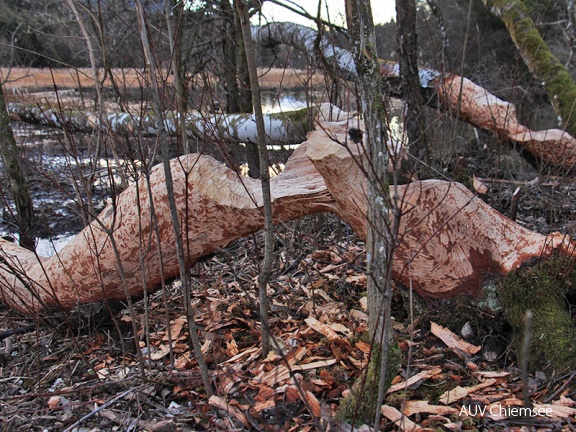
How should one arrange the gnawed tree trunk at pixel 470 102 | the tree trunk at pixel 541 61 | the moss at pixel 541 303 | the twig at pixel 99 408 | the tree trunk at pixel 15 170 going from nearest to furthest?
the twig at pixel 99 408, the moss at pixel 541 303, the gnawed tree trunk at pixel 470 102, the tree trunk at pixel 15 170, the tree trunk at pixel 541 61

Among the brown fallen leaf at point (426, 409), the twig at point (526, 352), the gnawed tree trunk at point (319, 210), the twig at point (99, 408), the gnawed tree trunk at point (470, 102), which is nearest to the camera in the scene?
the twig at point (526, 352)

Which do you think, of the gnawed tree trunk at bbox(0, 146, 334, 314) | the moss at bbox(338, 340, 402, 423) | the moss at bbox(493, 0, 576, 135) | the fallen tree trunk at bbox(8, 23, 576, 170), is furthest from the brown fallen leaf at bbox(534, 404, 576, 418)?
the moss at bbox(493, 0, 576, 135)

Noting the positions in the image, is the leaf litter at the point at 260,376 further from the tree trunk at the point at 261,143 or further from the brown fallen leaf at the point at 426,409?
the tree trunk at the point at 261,143

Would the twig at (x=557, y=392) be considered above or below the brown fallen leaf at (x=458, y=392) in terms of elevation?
above

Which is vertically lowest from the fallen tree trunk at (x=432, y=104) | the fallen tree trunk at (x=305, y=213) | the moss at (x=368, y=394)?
the moss at (x=368, y=394)

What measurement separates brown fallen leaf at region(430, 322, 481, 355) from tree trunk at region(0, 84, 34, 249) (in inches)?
166

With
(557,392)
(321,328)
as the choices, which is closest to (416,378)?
(557,392)

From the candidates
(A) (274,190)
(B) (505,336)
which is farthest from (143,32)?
(B) (505,336)

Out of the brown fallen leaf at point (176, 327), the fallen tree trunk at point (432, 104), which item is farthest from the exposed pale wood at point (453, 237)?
the fallen tree trunk at point (432, 104)

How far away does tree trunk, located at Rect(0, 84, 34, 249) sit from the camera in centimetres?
533

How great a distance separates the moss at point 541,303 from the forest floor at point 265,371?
0.46 feet

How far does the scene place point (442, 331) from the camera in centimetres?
283

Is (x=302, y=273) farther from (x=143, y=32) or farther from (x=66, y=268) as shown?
(x=143, y=32)

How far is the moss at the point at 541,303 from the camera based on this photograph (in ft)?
8.00
